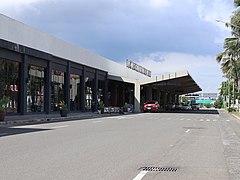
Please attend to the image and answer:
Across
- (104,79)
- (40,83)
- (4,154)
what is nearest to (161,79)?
(104,79)

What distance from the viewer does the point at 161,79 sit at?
62250mm

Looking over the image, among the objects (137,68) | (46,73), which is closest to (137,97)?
(137,68)

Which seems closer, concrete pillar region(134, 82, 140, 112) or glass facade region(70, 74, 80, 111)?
glass facade region(70, 74, 80, 111)

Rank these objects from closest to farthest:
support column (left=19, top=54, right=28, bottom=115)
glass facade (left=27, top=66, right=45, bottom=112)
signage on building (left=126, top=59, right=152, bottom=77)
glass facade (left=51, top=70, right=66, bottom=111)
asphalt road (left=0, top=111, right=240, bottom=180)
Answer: asphalt road (left=0, top=111, right=240, bottom=180), support column (left=19, top=54, right=28, bottom=115), glass facade (left=27, top=66, right=45, bottom=112), glass facade (left=51, top=70, right=66, bottom=111), signage on building (left=126, top=59, right=152, bottom=77)

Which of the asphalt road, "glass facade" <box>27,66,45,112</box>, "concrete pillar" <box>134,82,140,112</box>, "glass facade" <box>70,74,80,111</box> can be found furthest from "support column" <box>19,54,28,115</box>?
"concrete pillar" <box>134,82,140,112</box>

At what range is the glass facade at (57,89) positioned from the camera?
42.0 metres

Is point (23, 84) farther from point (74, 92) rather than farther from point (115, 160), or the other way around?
point (115, 160)

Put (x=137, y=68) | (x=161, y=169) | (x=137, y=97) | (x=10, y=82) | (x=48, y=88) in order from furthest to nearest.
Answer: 1. (x=137, y=68)
2. (x=137, y=97)
3. (x=48, y=88)
4. (x=10, y=82)
5. (x=161, y=169)

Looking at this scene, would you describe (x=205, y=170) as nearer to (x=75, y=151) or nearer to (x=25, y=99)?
(x=75, y=151)

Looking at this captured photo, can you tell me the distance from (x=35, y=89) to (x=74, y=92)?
35.0 ft

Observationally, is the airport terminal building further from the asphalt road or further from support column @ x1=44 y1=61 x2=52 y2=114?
the asphalt road

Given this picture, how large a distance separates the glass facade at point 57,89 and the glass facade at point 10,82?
7761 mm

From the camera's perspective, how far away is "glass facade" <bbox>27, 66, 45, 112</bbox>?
3669 cm

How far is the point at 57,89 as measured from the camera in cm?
4334
